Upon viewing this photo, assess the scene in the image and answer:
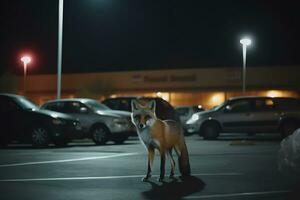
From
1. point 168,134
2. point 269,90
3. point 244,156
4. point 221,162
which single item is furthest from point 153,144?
point 269,90

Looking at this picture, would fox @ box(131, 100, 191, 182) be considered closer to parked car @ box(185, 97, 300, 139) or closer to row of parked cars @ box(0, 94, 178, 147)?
row of parked cars @ box(0, 94, 178, 147)

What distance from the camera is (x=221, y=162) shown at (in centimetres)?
1324

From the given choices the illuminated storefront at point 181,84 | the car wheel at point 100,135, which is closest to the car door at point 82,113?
the car wheel at point 100,135

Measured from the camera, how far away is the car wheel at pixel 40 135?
63.5 ft

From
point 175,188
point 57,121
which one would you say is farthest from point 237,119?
point 175,188

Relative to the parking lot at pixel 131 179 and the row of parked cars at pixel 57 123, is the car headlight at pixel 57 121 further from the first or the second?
the parking lot at pixel 131 179

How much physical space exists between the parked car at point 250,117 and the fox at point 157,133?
1409 cm

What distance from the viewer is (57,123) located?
64.2 ft

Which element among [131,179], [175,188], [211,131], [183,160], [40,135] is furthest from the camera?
[211,131]

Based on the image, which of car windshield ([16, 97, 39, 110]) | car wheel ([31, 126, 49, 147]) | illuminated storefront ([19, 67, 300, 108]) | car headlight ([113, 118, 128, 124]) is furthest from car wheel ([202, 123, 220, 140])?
illuminated storefront ([19, 67, 300, 108])

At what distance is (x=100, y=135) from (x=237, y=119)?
5.90 metres

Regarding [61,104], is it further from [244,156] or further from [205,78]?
[205,78]

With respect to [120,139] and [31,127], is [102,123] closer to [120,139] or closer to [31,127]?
[120,139]

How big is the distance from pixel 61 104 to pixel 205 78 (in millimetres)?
34933
